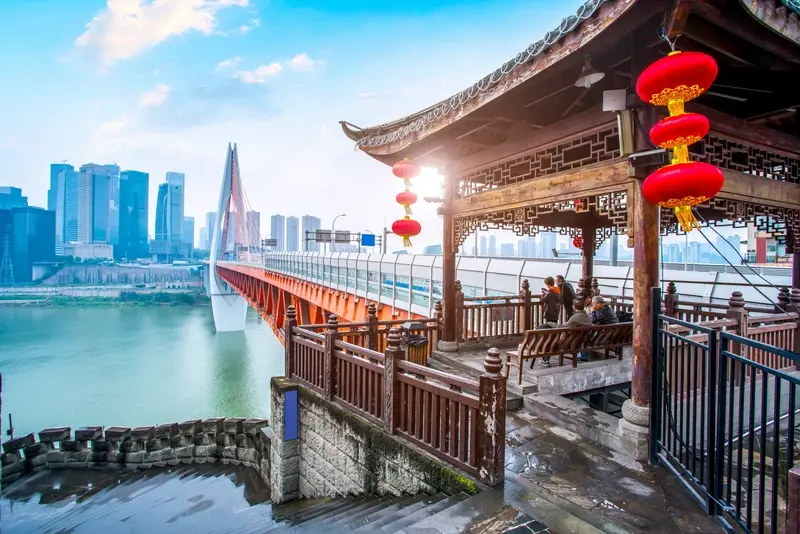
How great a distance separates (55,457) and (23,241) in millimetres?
101332

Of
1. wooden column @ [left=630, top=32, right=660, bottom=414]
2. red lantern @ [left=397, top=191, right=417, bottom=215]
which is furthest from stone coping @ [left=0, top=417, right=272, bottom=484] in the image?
wooden column @ [left=630, top=32, right=660, bottom=414]

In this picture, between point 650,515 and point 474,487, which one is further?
point 474,487

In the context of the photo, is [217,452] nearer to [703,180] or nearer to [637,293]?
[637,293]

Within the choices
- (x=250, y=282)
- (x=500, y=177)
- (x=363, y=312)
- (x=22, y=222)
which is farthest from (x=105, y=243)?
(x=500, y=177)

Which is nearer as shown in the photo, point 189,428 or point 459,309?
point 459,309

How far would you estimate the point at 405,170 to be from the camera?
6.72 m

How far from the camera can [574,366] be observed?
600cm

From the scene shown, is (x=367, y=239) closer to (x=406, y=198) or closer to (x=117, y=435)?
(x=117, y=435)

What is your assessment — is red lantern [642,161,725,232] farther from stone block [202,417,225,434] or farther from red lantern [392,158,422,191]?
stone block [202,417,225,434]

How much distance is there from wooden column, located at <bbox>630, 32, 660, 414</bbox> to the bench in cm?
161

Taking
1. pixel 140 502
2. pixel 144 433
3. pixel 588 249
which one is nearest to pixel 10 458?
pixel 144 433

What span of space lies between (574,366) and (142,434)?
9.06m

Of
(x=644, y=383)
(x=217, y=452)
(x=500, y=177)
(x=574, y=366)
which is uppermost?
(x=500, y=177)

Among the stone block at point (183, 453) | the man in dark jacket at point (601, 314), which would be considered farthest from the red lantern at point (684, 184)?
the stone block at point (183, 453)
